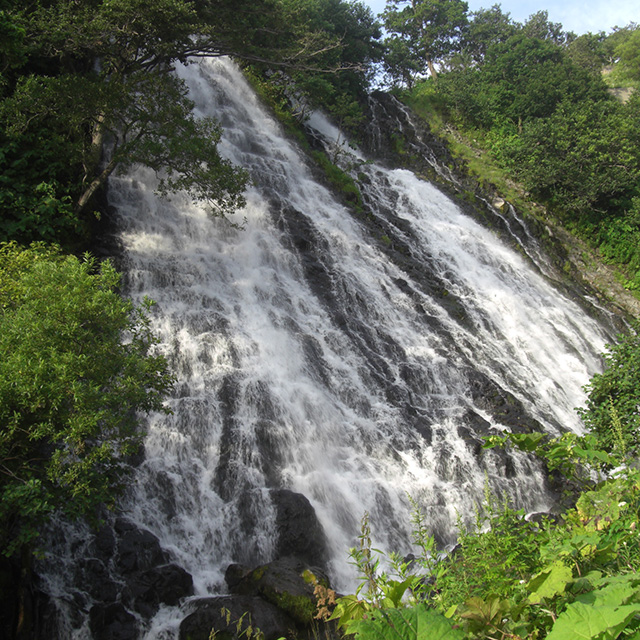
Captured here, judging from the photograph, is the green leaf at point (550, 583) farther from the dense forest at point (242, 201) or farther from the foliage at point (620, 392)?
the foliage at point (620, 392)

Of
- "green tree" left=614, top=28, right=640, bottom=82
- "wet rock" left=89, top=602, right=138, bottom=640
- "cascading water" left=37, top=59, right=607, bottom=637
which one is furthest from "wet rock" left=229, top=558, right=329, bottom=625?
"green tree" left=614, top=28, right=640, bottom=82

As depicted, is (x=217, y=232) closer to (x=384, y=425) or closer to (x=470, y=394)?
(x=384, y=425)

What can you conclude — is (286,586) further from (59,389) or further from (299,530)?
(59,389)

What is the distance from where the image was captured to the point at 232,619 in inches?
257

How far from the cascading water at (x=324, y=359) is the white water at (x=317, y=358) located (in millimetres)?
48

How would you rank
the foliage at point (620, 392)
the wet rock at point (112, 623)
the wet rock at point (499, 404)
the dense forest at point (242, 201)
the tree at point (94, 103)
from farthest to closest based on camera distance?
1. the wet rock at point (499, 404)
2. the tree at point (94, 103)
3. the foliage at point (620, 392)
4. the wet rock at point (112, 623)
5. the dense forest at point (242, 201)

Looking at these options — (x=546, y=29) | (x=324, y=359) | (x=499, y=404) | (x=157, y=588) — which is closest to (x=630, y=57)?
(x=546, y=29)

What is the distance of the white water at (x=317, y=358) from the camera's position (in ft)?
31.8

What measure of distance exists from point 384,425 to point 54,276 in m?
8.48

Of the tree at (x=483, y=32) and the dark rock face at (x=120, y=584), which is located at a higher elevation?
the tree at (x=483, y=32)

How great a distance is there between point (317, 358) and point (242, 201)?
203 inches

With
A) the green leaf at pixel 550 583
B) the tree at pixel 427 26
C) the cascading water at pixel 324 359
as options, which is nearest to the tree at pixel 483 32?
the tree at pixel 427 26

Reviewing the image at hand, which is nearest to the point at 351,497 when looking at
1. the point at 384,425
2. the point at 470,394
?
the point at 384,425

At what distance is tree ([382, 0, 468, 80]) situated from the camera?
127 feet
